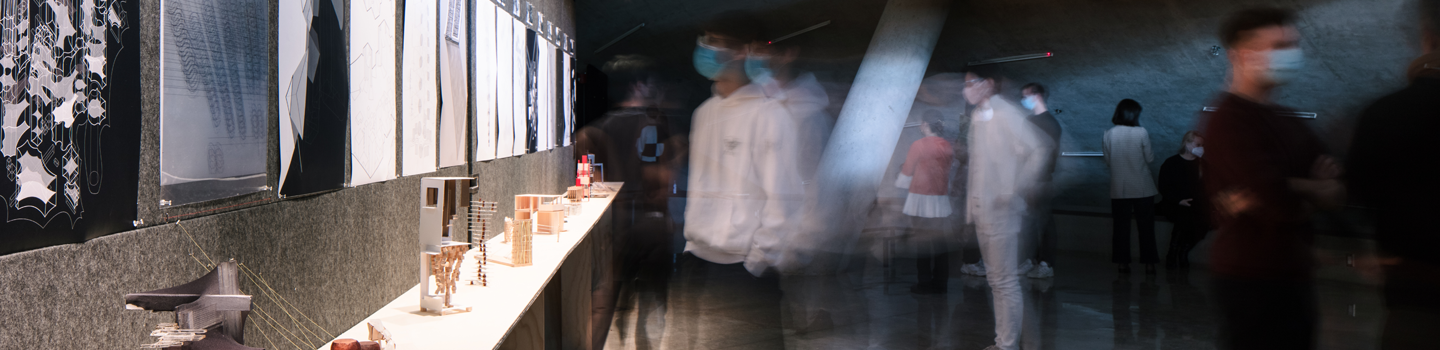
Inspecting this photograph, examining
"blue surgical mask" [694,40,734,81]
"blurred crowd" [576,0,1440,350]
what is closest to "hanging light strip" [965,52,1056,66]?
"blurred crowd" [576,0,1440,350]

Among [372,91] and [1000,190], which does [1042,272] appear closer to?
[1000,190]

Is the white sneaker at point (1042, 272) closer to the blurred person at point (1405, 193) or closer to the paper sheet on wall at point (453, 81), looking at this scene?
the blurred person at point (1405, 193)

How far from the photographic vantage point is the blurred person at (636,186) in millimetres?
4676

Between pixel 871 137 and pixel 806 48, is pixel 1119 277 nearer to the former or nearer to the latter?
pixel 871 137

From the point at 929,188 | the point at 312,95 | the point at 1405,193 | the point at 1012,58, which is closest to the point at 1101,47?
the point at 1012,58

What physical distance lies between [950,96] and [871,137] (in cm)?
223

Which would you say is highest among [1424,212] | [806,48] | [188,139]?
[806,48]

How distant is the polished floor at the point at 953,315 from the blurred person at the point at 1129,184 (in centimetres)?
24

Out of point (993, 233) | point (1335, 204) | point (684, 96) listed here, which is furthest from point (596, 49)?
point (1335, 204)

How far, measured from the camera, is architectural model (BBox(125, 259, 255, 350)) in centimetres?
70

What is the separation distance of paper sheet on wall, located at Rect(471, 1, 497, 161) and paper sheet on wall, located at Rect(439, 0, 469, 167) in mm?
142

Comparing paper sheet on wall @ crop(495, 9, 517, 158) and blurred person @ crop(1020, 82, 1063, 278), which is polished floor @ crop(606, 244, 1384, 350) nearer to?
blurred person @ crop(1020, 82, 1063, 278)

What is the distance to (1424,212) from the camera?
5.76 feet

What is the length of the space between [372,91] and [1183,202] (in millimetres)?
5924
